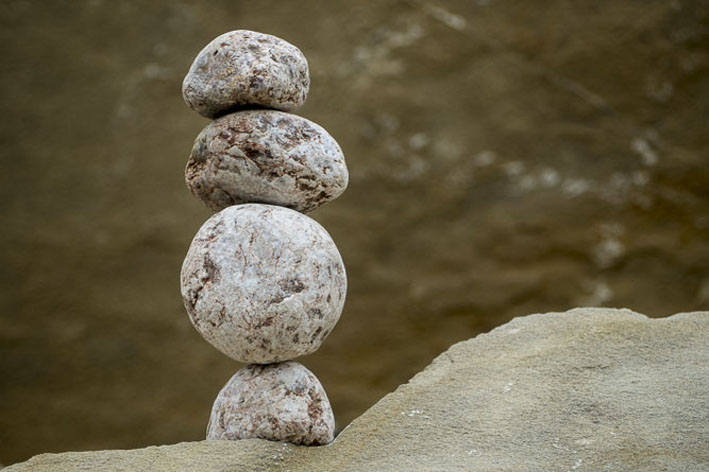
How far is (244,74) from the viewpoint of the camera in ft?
7.77

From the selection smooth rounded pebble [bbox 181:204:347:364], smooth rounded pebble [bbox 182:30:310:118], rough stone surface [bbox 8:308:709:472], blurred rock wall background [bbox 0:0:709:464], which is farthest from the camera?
blurred rock wall background [bbox 0:0:709:464]

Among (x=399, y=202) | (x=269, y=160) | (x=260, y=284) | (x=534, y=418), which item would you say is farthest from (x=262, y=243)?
(x=399, y=202)

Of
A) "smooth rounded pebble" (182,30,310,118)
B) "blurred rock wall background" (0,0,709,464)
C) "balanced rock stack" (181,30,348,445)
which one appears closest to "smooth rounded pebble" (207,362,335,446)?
"balanced rock stack" (181,30,348,445)

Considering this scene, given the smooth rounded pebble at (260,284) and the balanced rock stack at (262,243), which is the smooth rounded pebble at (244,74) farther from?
the smooth rounded pebble at (260,284)

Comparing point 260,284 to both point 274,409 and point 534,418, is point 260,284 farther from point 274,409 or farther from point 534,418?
point 534,418

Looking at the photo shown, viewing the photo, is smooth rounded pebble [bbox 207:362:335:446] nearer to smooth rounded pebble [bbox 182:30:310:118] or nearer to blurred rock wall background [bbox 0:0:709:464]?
smooth rounded pebble [bbox 182:30:310:118]

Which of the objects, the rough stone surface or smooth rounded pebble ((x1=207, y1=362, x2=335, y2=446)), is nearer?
the rough stone surface

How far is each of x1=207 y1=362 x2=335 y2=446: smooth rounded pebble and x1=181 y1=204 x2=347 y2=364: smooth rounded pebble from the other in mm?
78

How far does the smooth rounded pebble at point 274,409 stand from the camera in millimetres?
2297

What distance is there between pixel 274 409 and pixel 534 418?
2.62ft

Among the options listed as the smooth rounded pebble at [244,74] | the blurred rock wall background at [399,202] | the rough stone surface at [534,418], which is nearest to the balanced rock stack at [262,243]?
the smooth rounded pebble at [244,74]

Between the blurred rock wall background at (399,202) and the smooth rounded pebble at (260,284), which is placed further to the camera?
the blurred rock wall background at (399,202)

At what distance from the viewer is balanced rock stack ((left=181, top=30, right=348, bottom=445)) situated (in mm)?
2260

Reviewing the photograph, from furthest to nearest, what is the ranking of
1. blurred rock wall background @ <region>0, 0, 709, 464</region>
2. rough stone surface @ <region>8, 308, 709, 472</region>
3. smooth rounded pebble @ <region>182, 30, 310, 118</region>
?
blurred rock wall background @ <region>0, 0, 709, 464</region> → smooth rounded pebble @ <region>182, 30, 310, 118</region> → rough stone surface @ <region>8, 308, 709, 472</region>
